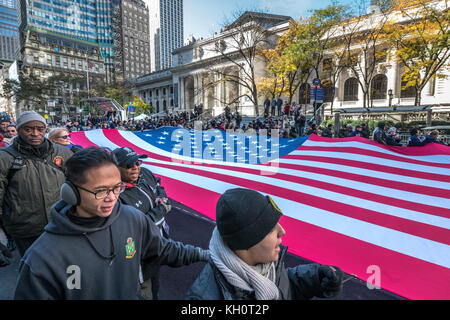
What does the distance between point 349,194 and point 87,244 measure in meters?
3.45

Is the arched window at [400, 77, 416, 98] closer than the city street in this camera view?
No

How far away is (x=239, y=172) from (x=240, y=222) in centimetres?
401

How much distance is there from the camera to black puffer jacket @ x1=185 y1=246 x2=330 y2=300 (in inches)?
40.2

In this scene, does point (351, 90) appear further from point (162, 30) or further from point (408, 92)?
point (162, 30)

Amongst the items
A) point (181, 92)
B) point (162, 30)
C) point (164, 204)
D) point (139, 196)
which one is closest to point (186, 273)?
point (164, 204)

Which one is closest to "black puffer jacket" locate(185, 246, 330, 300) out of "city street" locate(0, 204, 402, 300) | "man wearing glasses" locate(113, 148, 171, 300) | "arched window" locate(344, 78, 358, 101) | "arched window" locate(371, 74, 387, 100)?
"man wearing glasses" locate(113, 148, 171, 300)

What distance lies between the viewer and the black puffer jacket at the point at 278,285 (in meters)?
1.02

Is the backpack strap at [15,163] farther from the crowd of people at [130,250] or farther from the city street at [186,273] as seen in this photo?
the city street at [186,273]

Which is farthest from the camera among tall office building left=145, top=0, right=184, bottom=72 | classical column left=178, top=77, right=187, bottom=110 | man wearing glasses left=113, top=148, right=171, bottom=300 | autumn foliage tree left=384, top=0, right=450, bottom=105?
tall office building left=145, top=0, right=184, bottom=72

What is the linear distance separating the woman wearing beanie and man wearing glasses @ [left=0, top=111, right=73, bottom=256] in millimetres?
1770

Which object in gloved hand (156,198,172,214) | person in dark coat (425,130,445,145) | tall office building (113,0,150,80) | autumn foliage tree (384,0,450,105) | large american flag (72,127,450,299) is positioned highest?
tall office building (113,0,150,80)

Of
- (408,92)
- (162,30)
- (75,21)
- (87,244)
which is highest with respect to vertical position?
(162,30)

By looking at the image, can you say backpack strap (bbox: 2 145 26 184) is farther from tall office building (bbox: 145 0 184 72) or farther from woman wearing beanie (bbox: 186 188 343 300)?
tall office building (bbox: 145 0 184 72)

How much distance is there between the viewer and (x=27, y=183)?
6.77 ft
